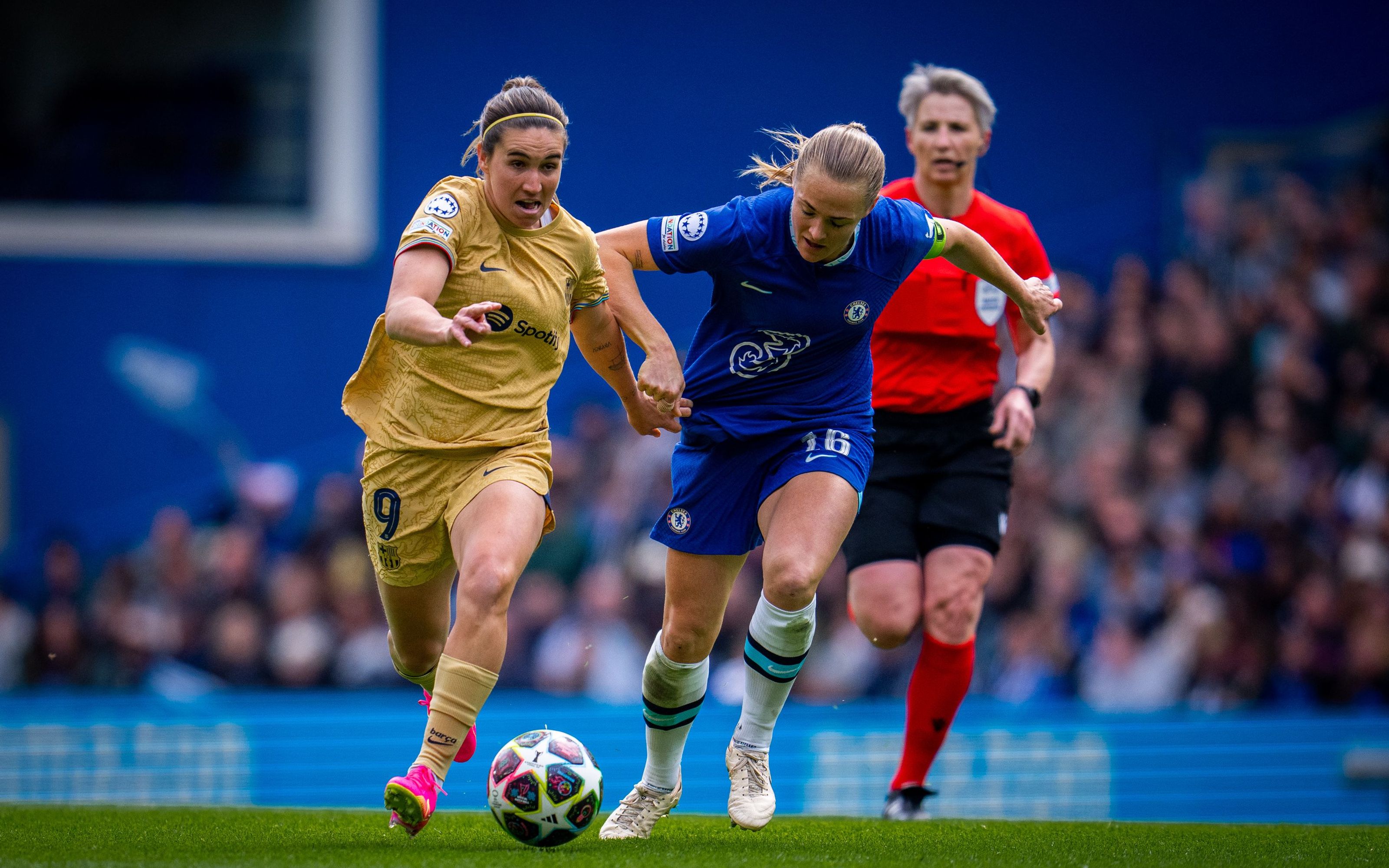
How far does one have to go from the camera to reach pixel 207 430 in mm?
12727

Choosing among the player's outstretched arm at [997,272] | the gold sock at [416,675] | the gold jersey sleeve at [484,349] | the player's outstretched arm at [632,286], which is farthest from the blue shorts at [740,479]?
the gold sock at [416,675]

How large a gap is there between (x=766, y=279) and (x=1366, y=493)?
676 centimetres

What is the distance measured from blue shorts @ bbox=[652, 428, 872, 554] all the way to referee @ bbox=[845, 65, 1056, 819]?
2.41 ft

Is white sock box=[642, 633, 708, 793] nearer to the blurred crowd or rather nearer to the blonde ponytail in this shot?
the blonde ponytail

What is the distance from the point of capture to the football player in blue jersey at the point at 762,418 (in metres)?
4.66

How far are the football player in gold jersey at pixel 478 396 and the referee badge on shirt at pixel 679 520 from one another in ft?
0.93

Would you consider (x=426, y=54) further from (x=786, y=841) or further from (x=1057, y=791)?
(x=786, y=841)

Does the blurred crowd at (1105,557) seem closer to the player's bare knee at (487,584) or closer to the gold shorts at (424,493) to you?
the gold shorts at (424,493)

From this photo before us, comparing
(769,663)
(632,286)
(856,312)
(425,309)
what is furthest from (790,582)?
(425,309)

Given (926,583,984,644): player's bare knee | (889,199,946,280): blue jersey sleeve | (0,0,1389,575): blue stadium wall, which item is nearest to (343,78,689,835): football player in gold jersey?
(889,199,946,280): blue jersey sleeve

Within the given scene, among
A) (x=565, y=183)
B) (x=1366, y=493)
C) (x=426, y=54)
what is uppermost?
(x=426, y=54)

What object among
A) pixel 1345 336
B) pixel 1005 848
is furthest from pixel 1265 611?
pixel 1005 848

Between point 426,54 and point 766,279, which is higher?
point 426,54

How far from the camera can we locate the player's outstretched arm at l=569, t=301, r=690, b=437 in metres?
4.78
